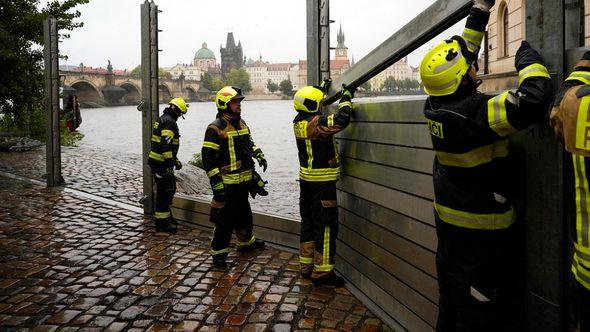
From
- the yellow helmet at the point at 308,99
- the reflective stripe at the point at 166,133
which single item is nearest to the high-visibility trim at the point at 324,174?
the yellow helmet at the point at 308,99

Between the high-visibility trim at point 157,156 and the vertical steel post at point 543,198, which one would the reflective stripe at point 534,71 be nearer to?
the vertical steel post at point 543,198

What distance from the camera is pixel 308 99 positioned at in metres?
5.13

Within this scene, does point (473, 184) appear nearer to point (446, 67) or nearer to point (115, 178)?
point (446, 67)

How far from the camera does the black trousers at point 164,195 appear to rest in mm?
7539

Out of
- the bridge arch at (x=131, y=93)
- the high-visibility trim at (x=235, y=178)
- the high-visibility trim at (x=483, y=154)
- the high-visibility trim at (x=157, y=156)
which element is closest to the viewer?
the high-visibility trim at (x=483, y=154)

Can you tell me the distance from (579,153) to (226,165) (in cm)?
439

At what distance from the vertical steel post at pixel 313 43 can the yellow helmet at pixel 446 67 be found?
10.5ft

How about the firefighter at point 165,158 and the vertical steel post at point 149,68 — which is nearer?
the firefighter at point 165,158

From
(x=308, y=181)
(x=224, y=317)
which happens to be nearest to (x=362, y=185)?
(x=308, y=181)

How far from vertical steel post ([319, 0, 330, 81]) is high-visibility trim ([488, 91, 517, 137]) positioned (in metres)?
3.53

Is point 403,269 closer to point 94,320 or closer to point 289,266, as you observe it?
point 289,266

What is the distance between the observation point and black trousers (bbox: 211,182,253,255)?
5.96 m

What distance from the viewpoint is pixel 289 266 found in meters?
5.89

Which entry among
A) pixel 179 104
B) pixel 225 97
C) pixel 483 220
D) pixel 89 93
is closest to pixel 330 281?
pixel 225 97
